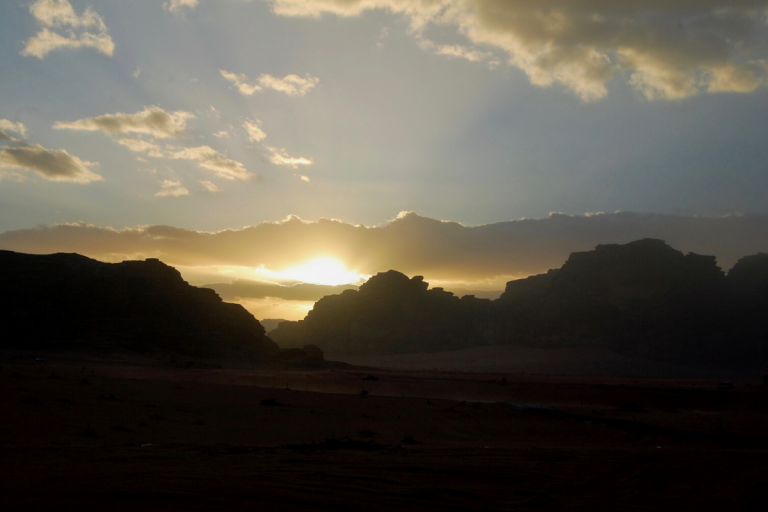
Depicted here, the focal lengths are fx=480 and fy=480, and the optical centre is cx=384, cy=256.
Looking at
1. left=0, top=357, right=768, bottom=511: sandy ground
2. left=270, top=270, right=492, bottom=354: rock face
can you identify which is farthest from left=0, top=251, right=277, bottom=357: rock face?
left=270, top=270, right=492, bottom=354: rock face

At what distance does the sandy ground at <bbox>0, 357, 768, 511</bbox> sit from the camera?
584cm

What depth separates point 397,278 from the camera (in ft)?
404

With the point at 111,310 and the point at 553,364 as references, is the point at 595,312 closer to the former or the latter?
the point at 553,364

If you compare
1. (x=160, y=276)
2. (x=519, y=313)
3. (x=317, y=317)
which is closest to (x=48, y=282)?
(x=160, y=276)

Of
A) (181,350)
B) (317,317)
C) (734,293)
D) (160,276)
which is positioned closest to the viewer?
(181,350)

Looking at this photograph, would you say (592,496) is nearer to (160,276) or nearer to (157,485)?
(157,485)

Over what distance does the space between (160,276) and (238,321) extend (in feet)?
36.4

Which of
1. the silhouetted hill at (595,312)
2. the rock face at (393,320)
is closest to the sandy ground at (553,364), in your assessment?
the silhouetted hill at (595,312)

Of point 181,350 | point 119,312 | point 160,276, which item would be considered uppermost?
point 160,276

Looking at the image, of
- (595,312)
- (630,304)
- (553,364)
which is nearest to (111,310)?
(553,364)

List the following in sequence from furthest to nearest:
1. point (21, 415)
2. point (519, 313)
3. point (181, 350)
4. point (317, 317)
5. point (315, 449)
→ 1. point (317, 317)
2. point (519, 313)
3. point (181, 350)
4. point (21, 415)
5. point (315, 449)

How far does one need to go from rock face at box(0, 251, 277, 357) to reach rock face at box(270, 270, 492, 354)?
54.3 metres

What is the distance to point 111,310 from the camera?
50781mm

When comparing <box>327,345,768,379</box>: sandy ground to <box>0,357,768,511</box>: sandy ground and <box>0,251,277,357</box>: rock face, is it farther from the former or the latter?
<box>0,357,768,511</box>: sandy ground
